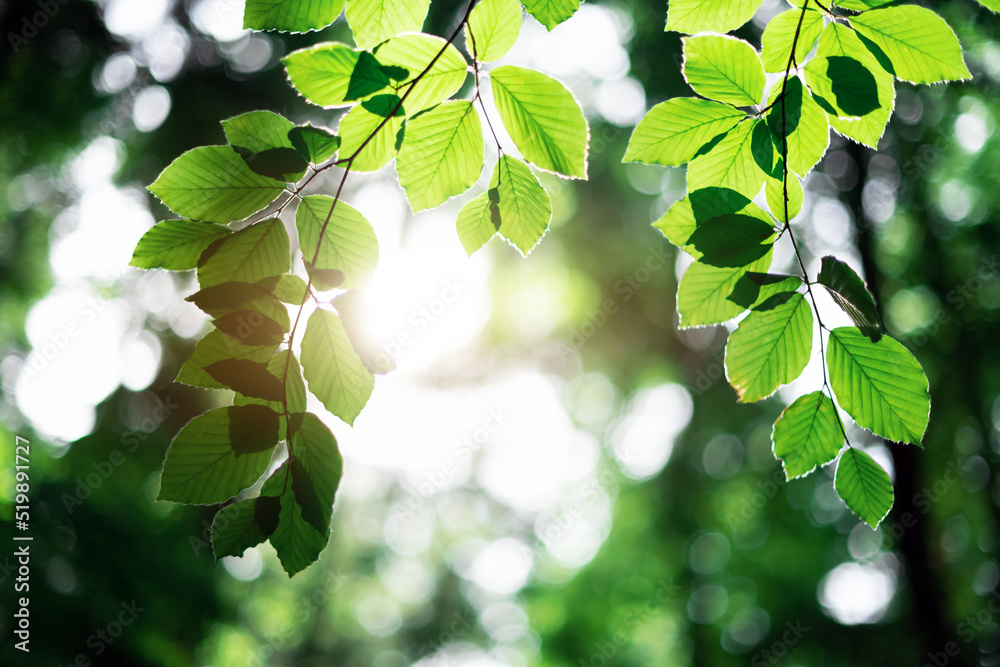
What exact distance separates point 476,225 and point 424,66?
0.18 metres

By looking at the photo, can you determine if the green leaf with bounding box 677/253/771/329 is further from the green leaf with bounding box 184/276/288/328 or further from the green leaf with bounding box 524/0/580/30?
the green leaf with bounding box 184/276/288/328

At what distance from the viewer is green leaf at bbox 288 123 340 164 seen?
1.81 feet

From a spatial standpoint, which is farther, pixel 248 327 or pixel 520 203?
pixel 520 203

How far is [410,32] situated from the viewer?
0.56 metres

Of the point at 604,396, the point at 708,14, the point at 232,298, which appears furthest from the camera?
the point at 604,396

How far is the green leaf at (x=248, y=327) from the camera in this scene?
0.53 m

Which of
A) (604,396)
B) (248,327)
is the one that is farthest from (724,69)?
(604,396)

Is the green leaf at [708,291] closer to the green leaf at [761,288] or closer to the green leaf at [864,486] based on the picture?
the green leaf at [761,288]

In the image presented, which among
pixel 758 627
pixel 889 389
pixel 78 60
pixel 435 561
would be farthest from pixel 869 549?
pixel 78 60

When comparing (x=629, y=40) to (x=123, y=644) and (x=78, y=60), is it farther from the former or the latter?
(x=123, y=644)

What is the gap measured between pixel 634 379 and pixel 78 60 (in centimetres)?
846

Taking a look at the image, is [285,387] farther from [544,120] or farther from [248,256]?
[544,120]

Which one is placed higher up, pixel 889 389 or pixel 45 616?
pixel 889 389

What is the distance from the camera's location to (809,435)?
24.7 inches
